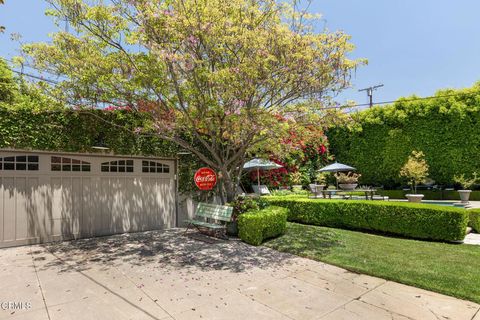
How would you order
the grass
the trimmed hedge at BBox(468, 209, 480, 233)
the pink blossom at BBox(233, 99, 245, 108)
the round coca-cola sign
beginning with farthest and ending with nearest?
the round coca-cola sign
the trimmed hedge at BBox(468, 209, 480, 233)
the pink blossom at BBox(233, 99, 245, 108)
the grass

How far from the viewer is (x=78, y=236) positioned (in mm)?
8195

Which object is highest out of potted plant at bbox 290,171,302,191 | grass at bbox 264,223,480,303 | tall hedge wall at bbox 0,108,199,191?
tall hedge wall at bbox 0,108,199,191

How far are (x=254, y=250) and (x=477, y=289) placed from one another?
4194 millimetres

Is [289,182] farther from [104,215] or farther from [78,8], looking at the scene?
[78,8]

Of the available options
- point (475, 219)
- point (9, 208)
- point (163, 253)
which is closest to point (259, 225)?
point (163, 253)

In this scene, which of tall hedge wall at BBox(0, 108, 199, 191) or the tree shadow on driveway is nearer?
the tree shadow on driveway

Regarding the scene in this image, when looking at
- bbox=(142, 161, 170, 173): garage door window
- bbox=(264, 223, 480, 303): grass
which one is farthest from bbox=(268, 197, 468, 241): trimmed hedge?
bbox=(142, 161, 170, 173): garage door window

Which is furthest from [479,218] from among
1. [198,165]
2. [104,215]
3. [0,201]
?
[0,201]

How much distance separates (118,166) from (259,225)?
4761mm

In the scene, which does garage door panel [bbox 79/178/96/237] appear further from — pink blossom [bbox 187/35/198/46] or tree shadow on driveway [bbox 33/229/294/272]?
pink blossom [bbox 187/35/198/46]

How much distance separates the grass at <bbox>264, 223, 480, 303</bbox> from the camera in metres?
4.89

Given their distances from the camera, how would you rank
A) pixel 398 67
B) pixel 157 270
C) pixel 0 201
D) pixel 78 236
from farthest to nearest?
pixel 398 67
pixel 78 236
pixel 0 201
pixel 157 270

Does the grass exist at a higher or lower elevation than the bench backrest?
lower

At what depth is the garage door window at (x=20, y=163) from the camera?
7188mm
